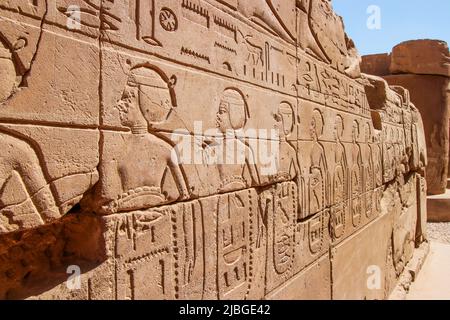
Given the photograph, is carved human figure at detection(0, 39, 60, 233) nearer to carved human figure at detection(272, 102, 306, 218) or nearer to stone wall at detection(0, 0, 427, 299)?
stone wall at detection(0, 0, 427, 299)

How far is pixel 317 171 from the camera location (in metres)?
3.59

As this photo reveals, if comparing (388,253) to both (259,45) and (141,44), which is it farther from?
(141,44)

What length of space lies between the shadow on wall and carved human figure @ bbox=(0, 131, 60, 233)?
16 cm

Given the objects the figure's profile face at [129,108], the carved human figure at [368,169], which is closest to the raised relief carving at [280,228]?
the figure's profile face at [129,108]

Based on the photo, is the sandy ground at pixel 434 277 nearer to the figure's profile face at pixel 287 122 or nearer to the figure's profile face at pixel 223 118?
the figure's profile face at pixel 287 122

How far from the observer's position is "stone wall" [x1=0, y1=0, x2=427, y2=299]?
136 centimetres

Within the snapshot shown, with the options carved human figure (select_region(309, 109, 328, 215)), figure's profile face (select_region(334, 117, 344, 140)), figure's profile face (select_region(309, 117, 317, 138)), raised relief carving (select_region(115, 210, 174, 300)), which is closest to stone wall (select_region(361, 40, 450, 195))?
figure's profile face (select_region(334, 117, 344, 140))

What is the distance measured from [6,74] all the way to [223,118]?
1.24m

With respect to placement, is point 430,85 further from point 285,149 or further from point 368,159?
point 285,149

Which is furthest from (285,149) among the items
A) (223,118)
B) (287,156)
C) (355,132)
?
(355,132)

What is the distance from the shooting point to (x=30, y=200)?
134cm

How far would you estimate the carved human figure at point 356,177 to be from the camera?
454 cm

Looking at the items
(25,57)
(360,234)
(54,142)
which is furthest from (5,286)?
(360,234)

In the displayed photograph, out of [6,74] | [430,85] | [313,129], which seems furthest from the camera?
[430,85]
